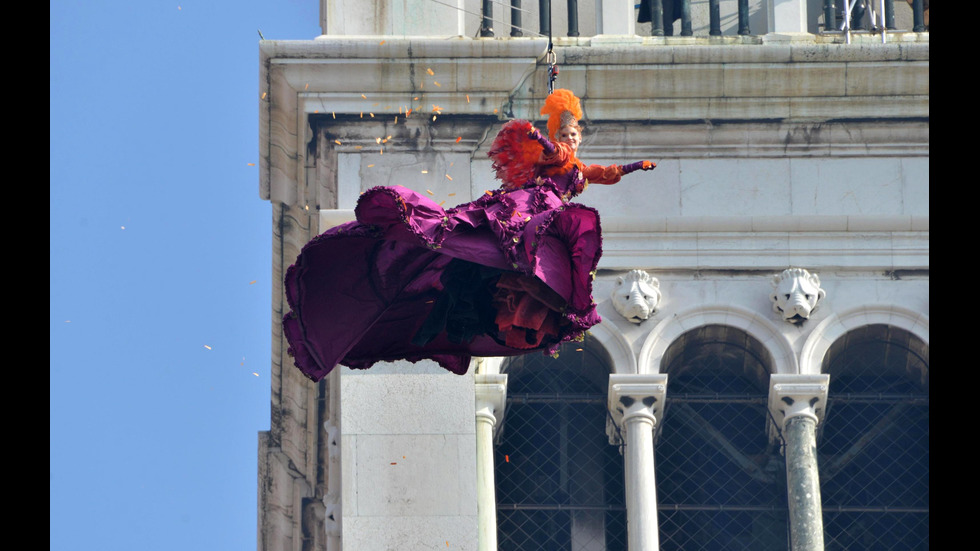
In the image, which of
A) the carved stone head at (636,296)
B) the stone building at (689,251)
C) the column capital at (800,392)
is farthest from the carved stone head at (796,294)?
the carved stone head at (636,296)

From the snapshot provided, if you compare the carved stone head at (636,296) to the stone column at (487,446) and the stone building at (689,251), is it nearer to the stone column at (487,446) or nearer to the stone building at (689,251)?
the stone building at (689,251)

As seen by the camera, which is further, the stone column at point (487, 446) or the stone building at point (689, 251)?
the stone building at point (689, 251)

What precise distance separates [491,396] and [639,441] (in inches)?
61.9

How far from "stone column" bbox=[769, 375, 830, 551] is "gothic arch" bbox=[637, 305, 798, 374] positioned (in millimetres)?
221

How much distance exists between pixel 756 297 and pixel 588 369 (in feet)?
6.31

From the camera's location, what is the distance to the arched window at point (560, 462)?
33.5 metres

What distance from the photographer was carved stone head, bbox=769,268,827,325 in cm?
3341

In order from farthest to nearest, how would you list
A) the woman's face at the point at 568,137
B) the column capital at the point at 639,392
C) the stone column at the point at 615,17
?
the stone column at the point at 615,17 → the column capital at the point at 639,392 → the woman's face at the point at 568,137

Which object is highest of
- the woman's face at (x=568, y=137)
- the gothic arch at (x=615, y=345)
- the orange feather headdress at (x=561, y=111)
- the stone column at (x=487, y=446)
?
the orange feather headdress at (x=561, y=111)

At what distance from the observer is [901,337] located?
33812 millimetres

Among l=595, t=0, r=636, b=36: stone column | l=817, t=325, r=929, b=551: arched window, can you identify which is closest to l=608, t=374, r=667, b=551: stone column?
l=817, t=325, r=929, b=551: arched window

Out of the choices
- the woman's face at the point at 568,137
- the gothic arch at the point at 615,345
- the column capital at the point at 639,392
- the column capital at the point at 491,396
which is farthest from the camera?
the gothic arch at the point at 615,345

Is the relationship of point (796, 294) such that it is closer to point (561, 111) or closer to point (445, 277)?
point (561, 111)
